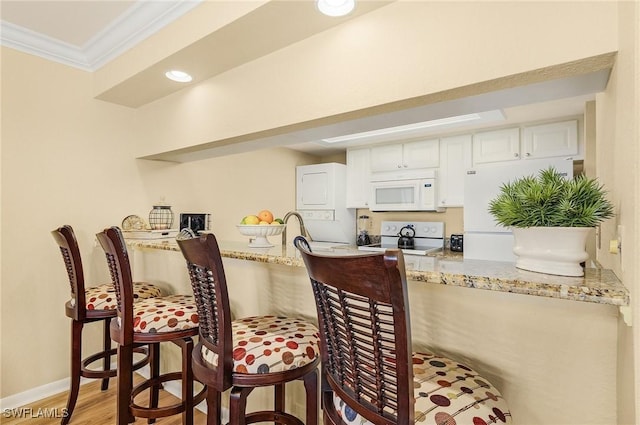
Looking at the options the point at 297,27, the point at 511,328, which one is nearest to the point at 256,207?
the point at 297,27

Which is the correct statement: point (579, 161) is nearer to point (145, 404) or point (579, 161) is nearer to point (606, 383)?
point (606, 383)

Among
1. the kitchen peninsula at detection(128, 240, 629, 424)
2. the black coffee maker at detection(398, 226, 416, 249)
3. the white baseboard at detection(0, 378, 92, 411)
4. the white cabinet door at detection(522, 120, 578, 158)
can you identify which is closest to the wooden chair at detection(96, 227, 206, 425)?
the kitchen peninsula at detection(128, 240, 629, 424)

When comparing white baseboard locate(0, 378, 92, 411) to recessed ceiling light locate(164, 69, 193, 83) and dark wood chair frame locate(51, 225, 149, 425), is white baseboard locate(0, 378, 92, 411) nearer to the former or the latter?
dark wood chair frame locate(51, 225, 149, 425)

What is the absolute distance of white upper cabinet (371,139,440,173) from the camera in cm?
370

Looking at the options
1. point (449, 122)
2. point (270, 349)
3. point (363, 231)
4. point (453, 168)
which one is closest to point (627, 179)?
point (270, 349)

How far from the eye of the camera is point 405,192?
12.5 ft

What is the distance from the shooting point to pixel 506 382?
1070 millimetres

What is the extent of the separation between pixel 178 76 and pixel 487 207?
109 inches

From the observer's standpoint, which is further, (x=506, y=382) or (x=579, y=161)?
(x=579, y=161)

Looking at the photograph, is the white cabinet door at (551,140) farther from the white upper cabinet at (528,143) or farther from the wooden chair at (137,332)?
the wooden chair at (137,332)

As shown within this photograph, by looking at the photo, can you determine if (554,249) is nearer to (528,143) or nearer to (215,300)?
(215,300)

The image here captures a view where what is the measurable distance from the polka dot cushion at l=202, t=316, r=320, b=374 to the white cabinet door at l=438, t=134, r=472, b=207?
2741 millimetres

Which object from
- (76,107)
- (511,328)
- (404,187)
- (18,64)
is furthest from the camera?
(404,187)

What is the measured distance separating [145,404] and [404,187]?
3080mm
